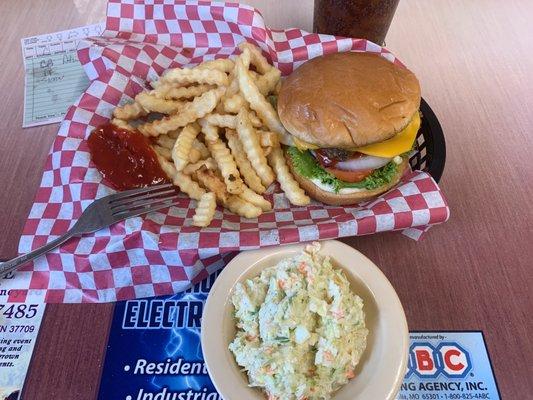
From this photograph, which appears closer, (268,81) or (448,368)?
(448,368)

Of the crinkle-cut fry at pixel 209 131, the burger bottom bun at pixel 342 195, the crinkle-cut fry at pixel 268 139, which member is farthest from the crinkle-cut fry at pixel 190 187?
the burger bottom bun at pixel 342 195

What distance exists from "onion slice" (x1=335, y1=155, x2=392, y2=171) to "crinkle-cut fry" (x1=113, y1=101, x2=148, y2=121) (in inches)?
37.0

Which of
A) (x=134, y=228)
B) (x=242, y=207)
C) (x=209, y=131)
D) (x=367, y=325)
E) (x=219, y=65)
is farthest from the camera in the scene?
(x=219, y=65)

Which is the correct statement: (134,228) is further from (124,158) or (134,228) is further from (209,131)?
(209,131)

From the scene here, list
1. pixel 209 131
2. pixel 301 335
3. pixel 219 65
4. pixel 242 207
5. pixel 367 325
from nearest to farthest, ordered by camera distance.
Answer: pixel 301 335 → pixel 367 325 → pixel 242 207 → pixel 209 131 → pixel 219 65

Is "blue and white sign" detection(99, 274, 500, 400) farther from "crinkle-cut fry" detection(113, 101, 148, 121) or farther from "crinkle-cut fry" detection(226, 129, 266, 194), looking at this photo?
"crinkle-cut fry" detection(113, 101, 148, 121)

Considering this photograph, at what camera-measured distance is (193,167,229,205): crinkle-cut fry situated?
1613 mm

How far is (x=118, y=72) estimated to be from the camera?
1.95 meters

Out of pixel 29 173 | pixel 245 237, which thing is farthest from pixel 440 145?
pixel 29 173

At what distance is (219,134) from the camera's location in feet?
5.98

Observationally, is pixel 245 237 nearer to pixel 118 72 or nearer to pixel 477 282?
pixel 477 282

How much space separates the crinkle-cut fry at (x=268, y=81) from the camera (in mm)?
1841

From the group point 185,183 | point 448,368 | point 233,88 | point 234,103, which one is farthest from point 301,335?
point 233,88

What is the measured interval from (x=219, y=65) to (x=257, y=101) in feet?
1.01
